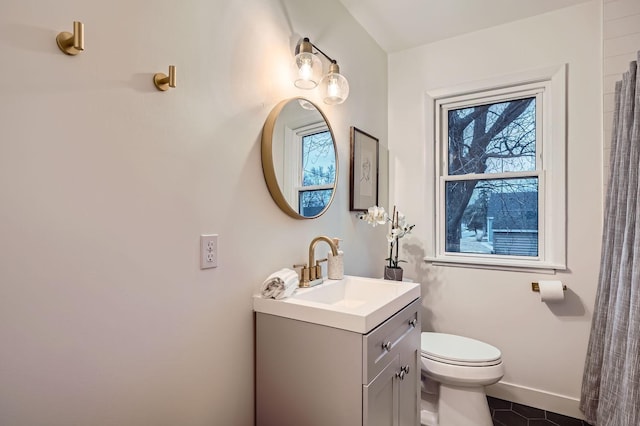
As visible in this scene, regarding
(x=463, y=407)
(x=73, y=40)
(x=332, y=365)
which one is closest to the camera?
(x=73, y=40)

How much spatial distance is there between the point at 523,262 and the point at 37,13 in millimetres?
2612

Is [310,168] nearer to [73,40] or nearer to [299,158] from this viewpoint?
[299,158]

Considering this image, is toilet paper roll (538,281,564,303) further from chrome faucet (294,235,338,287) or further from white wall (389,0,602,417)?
chrome faucet (294,235,338,287)

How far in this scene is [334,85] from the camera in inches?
67.5

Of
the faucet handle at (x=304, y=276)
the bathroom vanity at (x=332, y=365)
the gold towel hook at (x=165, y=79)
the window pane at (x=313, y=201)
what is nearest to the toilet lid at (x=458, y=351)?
the bathroom vanity at (x=332, y=365)

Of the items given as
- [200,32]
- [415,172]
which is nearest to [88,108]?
[200,32]

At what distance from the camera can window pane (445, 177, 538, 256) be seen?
2281mm

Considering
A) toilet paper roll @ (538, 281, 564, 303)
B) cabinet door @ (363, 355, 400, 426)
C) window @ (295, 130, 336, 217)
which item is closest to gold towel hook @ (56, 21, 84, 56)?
window @ (295, 130, 336, 217)

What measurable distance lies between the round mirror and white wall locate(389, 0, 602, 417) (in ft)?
3.32

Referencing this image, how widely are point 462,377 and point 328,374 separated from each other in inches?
37.3

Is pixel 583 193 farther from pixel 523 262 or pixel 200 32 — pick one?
pixel 200 32

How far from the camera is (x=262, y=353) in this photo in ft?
4.44

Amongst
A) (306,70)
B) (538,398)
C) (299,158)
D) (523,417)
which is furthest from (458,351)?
(306,70)

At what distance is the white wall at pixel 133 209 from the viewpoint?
779 mm
